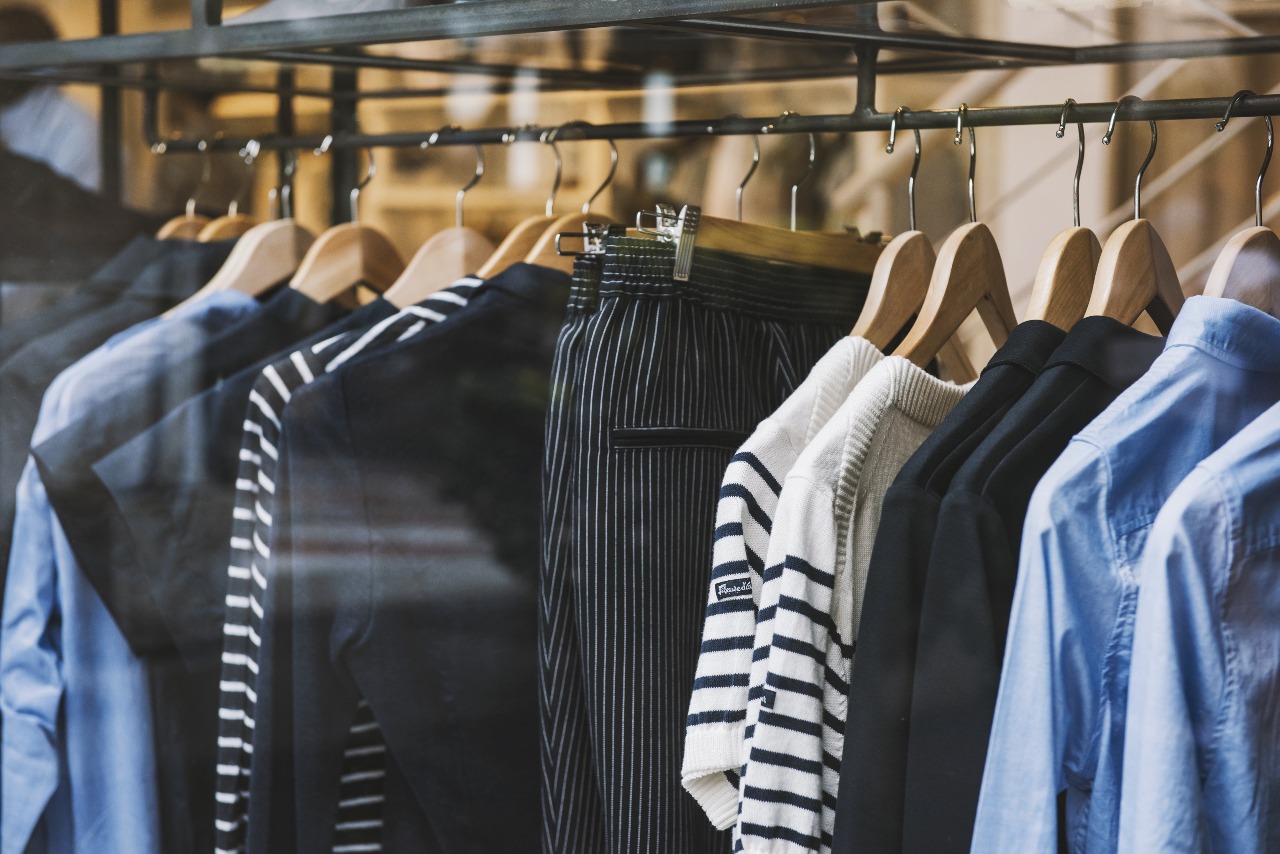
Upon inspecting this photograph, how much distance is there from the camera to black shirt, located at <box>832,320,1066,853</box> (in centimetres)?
61

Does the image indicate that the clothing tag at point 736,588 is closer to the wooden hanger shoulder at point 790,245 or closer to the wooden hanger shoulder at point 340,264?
the wooden hanger shoulder at point 790,245

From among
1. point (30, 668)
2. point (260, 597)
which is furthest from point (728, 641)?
point (30, 668)

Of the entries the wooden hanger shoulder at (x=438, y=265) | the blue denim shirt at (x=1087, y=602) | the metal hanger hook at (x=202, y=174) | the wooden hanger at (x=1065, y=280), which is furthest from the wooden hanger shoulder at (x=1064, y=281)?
the metal hanger hook at (x=202, y=174)

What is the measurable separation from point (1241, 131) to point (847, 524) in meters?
0.60

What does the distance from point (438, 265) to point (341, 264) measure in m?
0.10

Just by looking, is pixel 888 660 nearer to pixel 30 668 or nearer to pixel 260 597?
pixel 260 597

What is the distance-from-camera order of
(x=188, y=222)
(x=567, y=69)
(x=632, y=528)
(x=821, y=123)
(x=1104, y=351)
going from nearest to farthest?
1. (x=1104, y=351)
2. (x=632, y=528)
3. (x=821, y=123)
4. (x=567, y=69)
5. (x=188, y=222)

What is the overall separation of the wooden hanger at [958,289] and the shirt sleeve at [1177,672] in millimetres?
227

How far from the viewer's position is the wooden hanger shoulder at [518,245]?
940 millimetres

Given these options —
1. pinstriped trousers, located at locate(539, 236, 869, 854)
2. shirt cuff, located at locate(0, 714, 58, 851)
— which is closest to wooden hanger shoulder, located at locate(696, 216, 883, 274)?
pinstriped trousers, located at locate(539, 236, 869, 854)

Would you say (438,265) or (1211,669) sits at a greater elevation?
(438,265)

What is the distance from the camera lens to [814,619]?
2.17ft

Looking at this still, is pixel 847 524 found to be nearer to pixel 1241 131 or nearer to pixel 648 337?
pixel 648 337

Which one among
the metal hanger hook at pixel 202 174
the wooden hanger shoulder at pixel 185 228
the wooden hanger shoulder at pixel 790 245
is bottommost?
the wooden hanger shoulder at pixel 790 245
